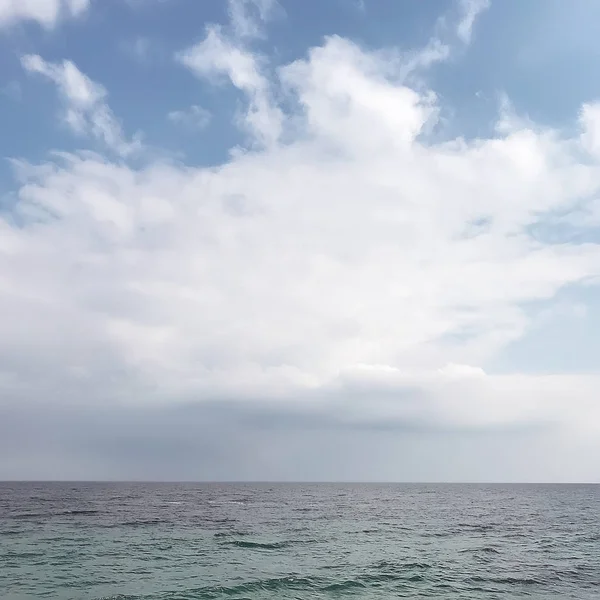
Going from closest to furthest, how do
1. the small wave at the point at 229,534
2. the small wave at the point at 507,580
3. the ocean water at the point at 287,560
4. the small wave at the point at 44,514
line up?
the ocean water at the point at 287,560, the small wave at the point at 507,580, the small wave at the point at 229,534, the small wave at the point at 44,514

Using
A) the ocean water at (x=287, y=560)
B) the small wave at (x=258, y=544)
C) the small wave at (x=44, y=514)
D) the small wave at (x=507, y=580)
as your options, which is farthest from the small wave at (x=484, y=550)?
the small wave at (x=44, y=514)

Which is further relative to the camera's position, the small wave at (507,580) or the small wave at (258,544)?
the small wave at (258,544)

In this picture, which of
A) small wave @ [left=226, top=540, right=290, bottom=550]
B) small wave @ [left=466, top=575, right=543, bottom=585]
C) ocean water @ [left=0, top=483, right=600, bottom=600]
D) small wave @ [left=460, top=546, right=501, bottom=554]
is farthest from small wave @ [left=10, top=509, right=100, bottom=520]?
small wave @ [left=466, top=575, right=543, bottom=585]

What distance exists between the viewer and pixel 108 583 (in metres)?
29.7

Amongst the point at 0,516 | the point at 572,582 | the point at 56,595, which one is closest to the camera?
the point at 56,595

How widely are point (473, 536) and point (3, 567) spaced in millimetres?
44049

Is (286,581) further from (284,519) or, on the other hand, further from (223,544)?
(284,519)

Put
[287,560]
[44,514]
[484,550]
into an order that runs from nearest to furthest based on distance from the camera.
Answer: [287,560] < [484,550] < [44,514]

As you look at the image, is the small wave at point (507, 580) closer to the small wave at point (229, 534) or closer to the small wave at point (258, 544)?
the small wave at point (258, 544)

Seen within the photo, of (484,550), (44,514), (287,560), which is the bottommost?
(44,514)

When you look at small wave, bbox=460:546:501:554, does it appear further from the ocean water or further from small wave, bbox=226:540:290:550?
small wave, bbox=226:540:290:550

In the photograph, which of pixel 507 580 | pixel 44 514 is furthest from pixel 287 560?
pixel 44 514

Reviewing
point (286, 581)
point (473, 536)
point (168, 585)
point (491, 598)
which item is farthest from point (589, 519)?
point (168, 585)

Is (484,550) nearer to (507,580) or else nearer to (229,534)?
(507,580)
